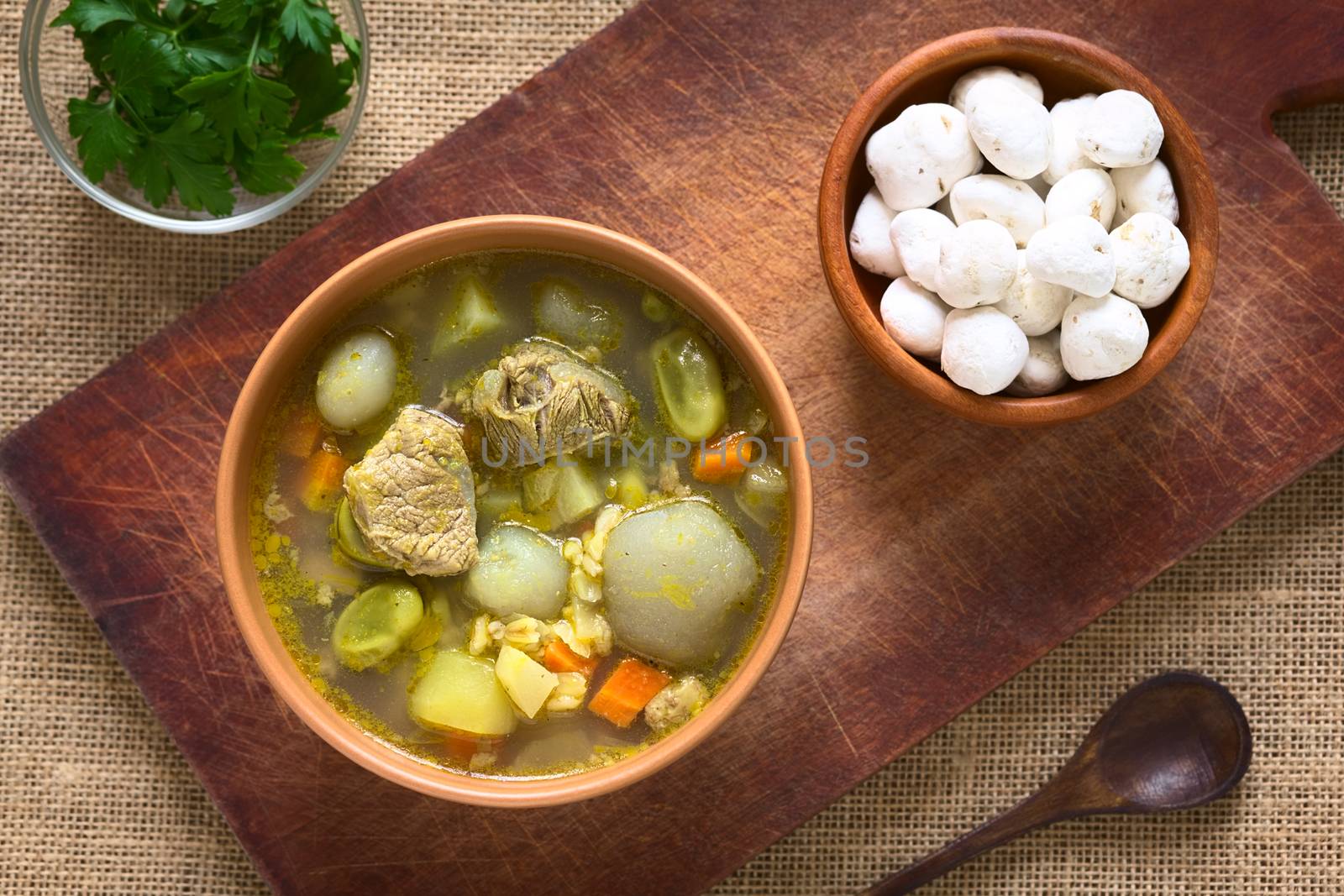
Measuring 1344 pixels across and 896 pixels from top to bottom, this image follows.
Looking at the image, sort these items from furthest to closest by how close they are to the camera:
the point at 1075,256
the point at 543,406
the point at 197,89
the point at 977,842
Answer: the point at 977,842
the point at 197,89
the point at 543,406
the point at 1075,256

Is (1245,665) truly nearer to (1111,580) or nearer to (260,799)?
(1111,580)

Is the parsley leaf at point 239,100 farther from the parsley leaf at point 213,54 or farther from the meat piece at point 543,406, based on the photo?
the meat piece at point 543,406

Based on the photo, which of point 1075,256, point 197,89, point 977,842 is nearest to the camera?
point 1075,256

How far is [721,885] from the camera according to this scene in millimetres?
2305

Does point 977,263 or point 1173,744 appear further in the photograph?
point 1173,744

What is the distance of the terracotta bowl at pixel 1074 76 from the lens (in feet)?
6.29

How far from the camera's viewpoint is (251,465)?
1955 millimetres

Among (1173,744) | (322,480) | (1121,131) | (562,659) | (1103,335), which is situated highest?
(1121,131)

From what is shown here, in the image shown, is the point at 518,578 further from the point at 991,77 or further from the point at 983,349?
the point at 991,77

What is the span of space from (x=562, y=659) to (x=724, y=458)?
0.43 meters

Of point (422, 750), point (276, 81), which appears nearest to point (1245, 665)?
point (422, 750)

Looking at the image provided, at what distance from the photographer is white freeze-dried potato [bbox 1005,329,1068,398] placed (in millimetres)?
1953

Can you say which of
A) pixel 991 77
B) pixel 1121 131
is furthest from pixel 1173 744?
pixel 991 77

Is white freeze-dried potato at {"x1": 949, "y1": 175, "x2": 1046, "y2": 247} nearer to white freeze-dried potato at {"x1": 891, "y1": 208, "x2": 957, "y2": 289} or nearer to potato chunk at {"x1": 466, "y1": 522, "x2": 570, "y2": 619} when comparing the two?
white freeze-dried potato at {"x1": 891, "y1": 208, "x2": 957, "y2": 289}
